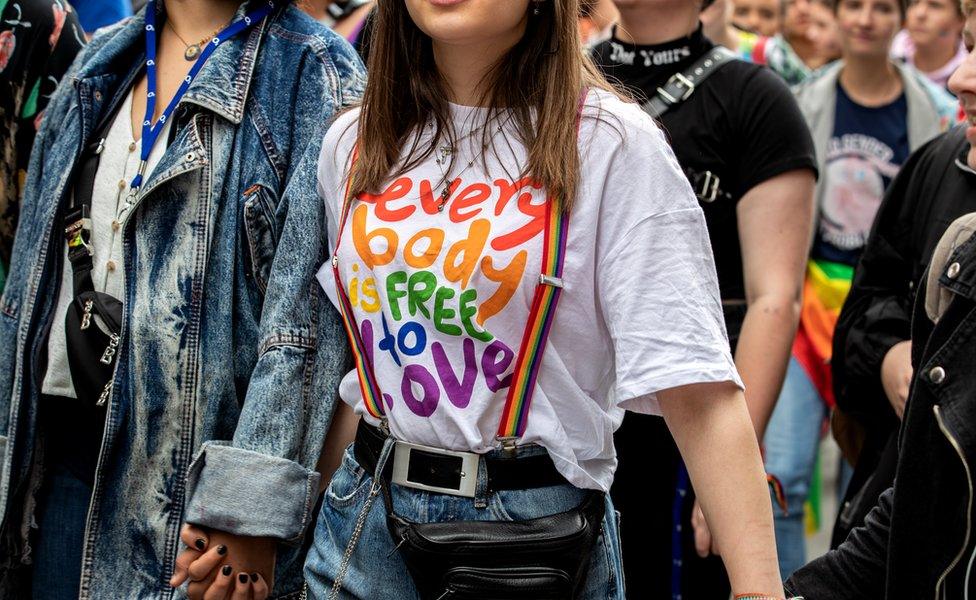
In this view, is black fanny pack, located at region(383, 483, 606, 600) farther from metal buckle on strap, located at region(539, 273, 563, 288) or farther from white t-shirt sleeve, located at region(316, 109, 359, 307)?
white t-shirt sleeve, located at region(316, 109, 359, 307)

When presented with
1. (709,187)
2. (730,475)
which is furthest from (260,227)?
(709,187)

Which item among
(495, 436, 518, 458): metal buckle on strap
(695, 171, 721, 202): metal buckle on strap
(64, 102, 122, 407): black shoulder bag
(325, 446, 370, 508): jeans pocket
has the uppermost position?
(695, 171, 721, 202): metal buckle on strap

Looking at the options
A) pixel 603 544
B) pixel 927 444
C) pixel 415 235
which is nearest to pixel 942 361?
pixel 927 444

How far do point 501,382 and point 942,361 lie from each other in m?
0.73

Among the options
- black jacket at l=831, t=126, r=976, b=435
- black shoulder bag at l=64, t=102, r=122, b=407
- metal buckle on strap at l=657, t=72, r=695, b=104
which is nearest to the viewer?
black shoulder bag at l=64, t=102, r=122, b=407

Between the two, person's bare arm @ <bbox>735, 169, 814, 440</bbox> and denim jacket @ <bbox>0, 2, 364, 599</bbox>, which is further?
person's bare arm @ <bbox>735, 169, 814, 440</bbox>

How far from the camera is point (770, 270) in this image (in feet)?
11.9

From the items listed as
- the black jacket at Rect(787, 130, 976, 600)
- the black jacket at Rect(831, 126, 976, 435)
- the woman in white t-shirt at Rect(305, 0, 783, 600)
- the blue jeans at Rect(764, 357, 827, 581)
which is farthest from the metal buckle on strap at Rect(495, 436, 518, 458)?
the blue jeans at Rect(764, 357, 827, 581)

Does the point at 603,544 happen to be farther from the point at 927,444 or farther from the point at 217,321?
the point at 217,321

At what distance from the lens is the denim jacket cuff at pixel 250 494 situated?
2629 mm

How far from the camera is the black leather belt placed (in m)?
2.39

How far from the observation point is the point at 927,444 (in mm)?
2367

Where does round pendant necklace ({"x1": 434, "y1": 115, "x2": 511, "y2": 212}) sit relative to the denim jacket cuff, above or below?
above

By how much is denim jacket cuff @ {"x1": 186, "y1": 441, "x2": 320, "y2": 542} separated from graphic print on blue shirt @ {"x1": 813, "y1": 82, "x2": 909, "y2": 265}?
330 centimetres
